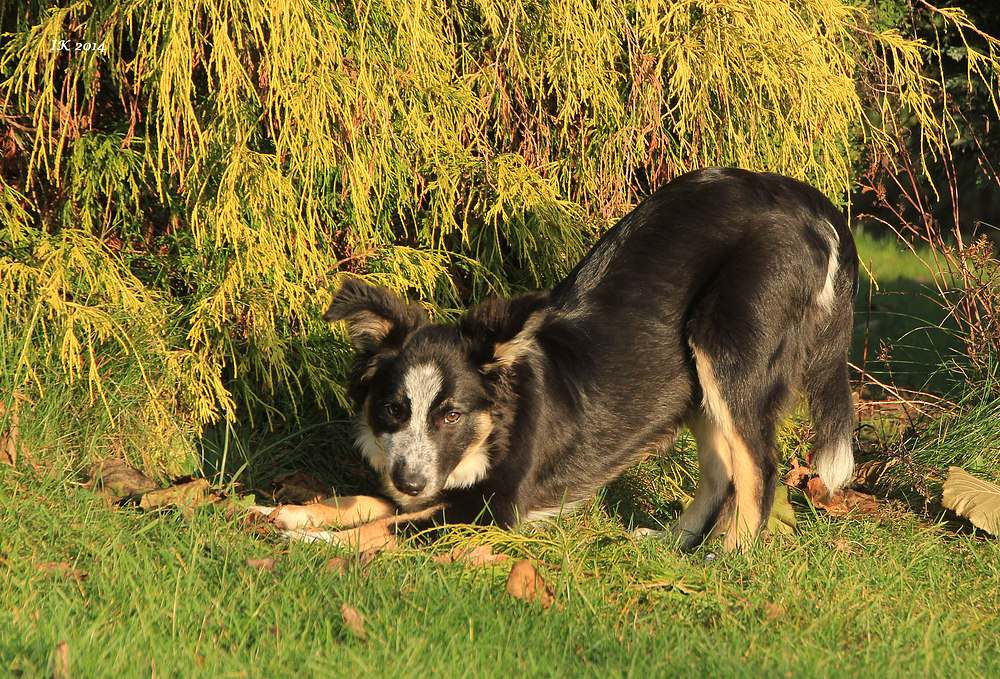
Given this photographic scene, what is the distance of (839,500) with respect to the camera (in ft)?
14.7

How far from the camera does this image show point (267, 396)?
487cm

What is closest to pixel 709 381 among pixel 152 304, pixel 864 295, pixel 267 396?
pixel 267 396

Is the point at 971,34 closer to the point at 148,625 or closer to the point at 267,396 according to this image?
the point at 267,396

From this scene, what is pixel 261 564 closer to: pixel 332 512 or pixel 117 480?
pixel 332 512

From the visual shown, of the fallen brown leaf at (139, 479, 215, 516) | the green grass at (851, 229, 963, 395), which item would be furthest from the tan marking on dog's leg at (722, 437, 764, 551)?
the fallen brown leaf at (139, 479, 215, 516)

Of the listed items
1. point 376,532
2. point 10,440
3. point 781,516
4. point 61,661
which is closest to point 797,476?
point 781,516

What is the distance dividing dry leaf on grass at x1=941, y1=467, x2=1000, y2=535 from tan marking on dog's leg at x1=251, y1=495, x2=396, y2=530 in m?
2.45

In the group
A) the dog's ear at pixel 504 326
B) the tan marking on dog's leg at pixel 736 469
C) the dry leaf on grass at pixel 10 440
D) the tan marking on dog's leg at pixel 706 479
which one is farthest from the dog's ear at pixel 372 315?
the dry leaf on grass at pixel 10 440

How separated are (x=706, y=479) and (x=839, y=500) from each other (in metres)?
0.74

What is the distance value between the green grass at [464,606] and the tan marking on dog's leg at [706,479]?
37 centimetres

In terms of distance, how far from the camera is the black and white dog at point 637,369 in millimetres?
3768

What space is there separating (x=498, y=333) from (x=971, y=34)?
14.8 feet

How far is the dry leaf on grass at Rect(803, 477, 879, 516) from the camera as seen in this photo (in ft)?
14.4

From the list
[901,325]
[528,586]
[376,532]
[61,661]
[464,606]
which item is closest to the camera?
[61,661]
